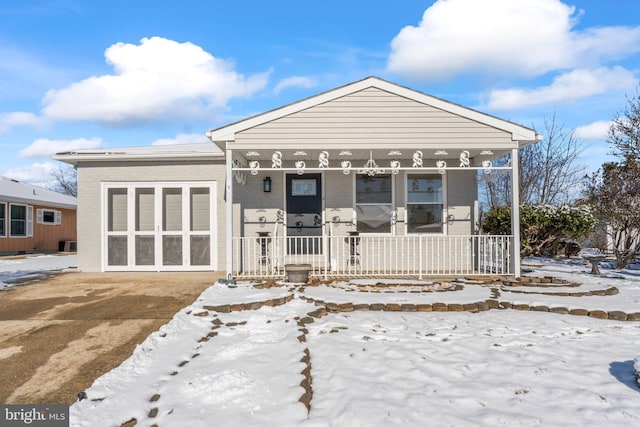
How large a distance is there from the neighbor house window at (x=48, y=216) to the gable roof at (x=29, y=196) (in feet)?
1.86

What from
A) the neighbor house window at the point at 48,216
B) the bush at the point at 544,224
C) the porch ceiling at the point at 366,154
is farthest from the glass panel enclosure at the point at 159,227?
the neighbor house window at the point at 48,216

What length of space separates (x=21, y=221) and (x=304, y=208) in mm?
15461

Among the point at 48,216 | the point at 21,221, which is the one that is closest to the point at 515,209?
the point at 21,221

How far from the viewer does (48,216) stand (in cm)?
1831

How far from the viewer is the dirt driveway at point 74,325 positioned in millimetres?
2904

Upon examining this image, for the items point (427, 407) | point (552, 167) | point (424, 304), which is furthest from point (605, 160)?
point (427, 407)

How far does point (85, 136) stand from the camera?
111 ft

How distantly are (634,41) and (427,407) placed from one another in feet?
48.8

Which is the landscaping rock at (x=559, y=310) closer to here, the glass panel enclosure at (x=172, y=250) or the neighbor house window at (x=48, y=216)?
the glass panel enclosure at (x=172, y=250)

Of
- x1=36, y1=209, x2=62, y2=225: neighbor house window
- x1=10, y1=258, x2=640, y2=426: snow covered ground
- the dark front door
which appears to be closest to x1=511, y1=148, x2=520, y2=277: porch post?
x1=10, y1=258, x2=640, y2=426: snow covered ground

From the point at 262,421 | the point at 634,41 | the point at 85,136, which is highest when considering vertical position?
the point at 85,136

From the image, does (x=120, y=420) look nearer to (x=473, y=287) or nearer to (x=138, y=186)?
(x=473, y=287)

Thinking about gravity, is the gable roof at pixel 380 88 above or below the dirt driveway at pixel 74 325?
above

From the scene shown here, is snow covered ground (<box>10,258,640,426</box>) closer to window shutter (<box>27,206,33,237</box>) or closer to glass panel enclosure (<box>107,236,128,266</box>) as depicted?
glass panel enclosure (<box>107,236,128,266</box>)
